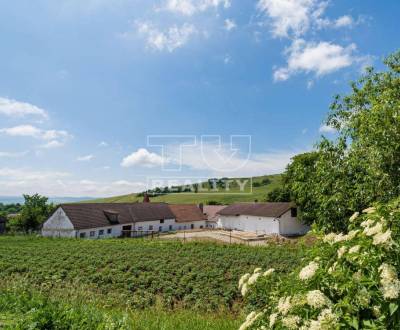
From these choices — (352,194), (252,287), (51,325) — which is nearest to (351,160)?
(352,194)

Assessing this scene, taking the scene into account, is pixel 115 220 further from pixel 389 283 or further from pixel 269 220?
pixel 389 283

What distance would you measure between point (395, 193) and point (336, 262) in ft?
18.4

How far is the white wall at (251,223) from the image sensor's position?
133 ft

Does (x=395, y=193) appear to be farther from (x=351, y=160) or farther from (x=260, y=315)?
(x=260, y=315)

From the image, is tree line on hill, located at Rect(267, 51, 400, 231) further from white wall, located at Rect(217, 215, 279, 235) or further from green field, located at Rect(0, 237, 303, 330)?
white wall, located at Rect(217, 215, 279, 235)

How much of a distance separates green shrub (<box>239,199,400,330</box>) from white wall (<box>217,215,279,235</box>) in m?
39.2

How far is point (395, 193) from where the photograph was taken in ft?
22.9

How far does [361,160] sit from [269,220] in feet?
114

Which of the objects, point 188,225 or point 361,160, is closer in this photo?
point 361,160

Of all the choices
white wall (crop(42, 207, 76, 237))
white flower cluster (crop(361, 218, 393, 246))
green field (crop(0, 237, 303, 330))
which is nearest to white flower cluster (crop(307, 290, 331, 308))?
white flower cluster (crop(361, 218, 393, 246))

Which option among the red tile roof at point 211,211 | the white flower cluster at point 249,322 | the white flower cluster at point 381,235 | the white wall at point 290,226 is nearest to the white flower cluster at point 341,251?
the white flower cluster at point 381,235

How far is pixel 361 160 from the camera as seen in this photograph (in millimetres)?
7703

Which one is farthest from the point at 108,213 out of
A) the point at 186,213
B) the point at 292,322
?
the point at 292,322

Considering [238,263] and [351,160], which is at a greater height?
[351,160]
